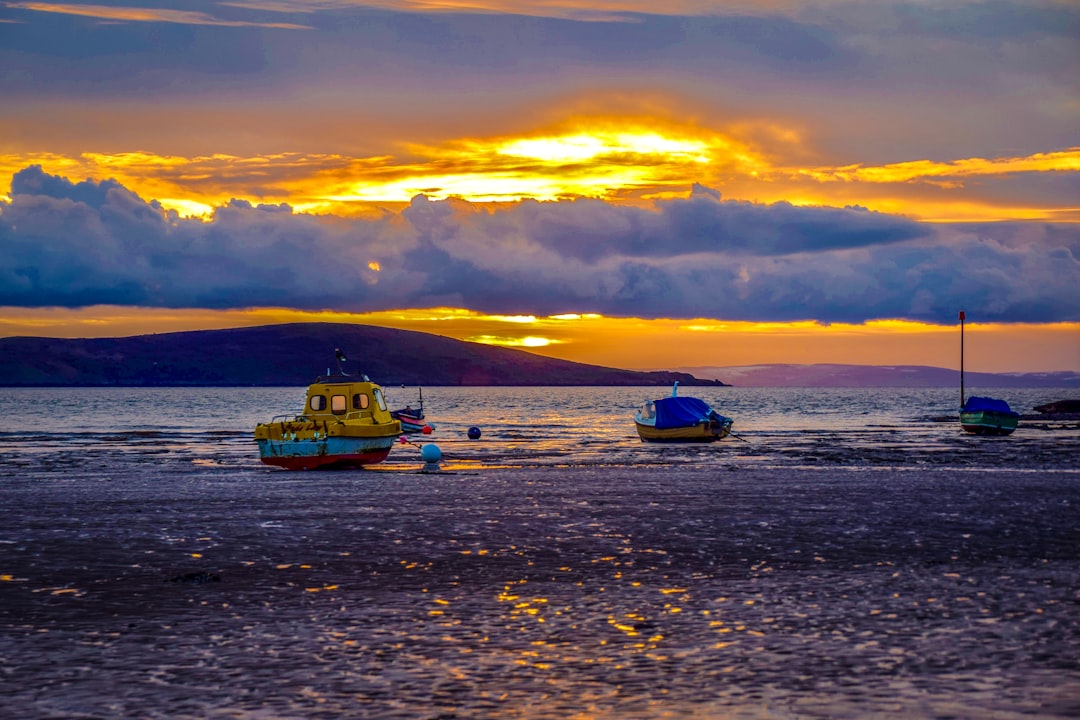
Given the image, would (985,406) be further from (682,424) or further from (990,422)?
(682,424)

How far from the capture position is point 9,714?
36.5 feet

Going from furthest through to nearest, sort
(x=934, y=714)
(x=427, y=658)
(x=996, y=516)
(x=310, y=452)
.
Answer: (x=310, y=452), (x=996, y=516), (x=427, y=658), (x=934, y=714)

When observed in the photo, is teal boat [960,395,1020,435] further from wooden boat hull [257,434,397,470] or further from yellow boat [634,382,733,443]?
wooden boat hull [257,434,397,470]

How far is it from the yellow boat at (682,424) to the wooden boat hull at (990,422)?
852 inches

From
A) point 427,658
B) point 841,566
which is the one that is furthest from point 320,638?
point 841,566

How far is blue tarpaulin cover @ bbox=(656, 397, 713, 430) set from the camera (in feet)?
236

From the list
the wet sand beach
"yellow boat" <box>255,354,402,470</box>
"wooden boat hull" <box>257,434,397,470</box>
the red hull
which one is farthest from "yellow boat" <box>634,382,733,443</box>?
the wet sand beach

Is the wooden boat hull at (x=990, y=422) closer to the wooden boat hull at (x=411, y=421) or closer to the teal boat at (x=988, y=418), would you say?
the teal boat at (x=988, y=418)

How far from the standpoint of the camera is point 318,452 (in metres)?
48.4

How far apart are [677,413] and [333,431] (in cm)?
2960

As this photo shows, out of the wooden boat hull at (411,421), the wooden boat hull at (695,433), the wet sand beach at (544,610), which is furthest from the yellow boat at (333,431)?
the wooden boat hull at (411,421)

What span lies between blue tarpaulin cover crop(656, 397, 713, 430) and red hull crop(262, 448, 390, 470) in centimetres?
2610

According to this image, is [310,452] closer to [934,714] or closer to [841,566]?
[841,566]

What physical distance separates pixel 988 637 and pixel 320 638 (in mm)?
8635
